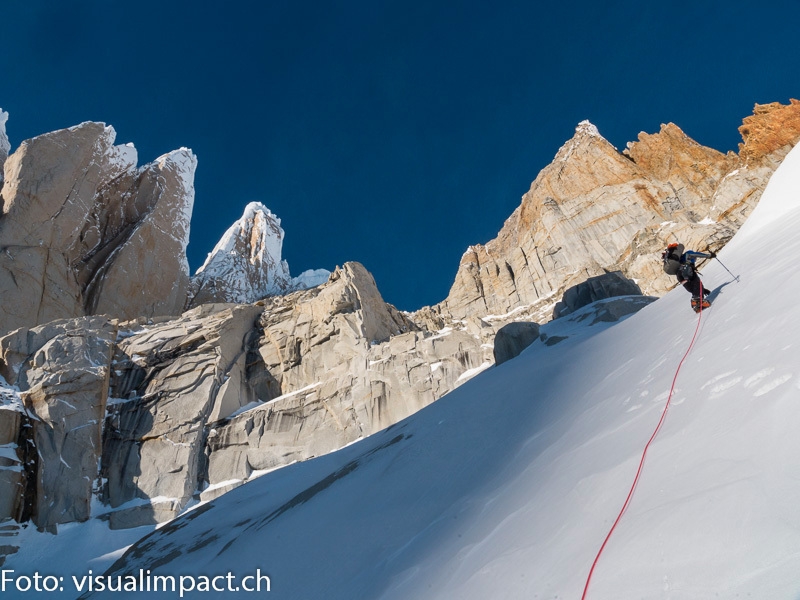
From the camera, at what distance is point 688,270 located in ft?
33.1

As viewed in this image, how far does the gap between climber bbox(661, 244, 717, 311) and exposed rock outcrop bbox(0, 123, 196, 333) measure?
201 ft

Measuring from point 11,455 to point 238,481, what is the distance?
51.6 ft

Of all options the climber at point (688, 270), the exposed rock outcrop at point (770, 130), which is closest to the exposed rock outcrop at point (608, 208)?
the exposed rock outcrop at point (770, 130)

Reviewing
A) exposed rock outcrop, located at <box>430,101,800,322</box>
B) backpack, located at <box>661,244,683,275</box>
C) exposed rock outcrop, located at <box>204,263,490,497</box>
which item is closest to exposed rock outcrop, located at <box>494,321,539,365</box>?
Answer: backpack, located at <box>661,244,683,275</box>

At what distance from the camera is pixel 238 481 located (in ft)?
128

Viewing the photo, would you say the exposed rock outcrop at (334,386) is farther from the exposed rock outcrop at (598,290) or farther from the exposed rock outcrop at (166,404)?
the exposed rock outcrop at (598,290)

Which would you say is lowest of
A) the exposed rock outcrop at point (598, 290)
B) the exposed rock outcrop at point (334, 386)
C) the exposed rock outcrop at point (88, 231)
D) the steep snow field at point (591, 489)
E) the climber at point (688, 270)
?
the steep snow field at point (591, 489)

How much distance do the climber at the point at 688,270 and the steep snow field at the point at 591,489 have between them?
0.32 meters

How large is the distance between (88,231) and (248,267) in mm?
33942

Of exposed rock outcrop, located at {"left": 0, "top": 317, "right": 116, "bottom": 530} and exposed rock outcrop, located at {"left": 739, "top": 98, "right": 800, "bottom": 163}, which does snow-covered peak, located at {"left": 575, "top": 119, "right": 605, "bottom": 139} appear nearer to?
exposed rock outcrop, located at {"left": 739, "top": 98, "right": 800, "bottom": 163}

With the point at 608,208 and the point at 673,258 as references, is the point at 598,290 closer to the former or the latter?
the point at 673,258

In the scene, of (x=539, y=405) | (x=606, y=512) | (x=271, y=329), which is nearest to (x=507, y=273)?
(x=271, y=329)

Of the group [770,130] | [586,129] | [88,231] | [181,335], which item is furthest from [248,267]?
[770,130]

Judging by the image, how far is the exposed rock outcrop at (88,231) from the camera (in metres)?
54.9
